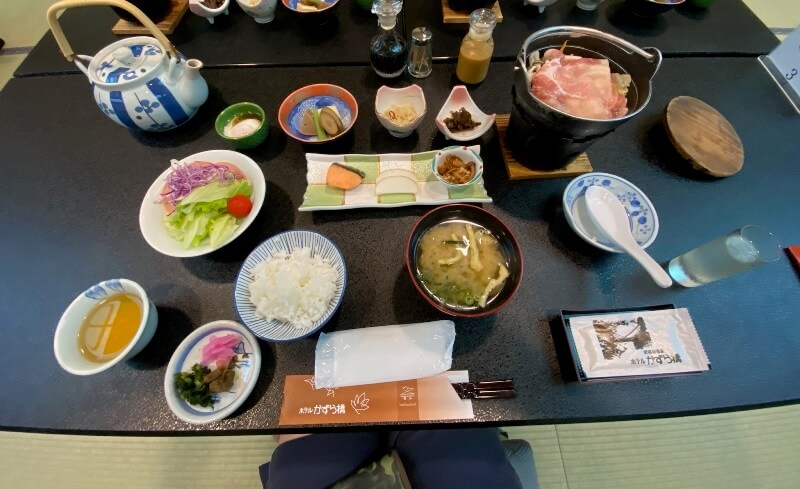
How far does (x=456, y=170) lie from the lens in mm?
1383

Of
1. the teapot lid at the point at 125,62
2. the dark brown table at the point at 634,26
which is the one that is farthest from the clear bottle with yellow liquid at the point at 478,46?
the teapot lid at the point at 125,62

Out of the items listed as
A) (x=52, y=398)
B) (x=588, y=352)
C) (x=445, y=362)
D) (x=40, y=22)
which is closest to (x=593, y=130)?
(x=588, y=352)

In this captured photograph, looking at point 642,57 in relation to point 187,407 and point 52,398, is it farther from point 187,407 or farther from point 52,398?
point 52,398

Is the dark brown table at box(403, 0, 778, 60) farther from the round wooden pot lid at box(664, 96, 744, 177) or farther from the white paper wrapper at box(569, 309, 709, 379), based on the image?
the white paper wrapper at box(569, 309, 709, 379)

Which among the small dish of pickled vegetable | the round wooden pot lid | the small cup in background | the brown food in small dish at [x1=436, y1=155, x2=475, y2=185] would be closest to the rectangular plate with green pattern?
the brown food in small dish at [x1=436, y1=155, x2=475, y2=185]

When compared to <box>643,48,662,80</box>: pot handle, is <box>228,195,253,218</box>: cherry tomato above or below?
below

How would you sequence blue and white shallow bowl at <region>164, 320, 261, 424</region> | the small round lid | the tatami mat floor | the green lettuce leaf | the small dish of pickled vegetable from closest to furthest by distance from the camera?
blue and white shallow bowl at <region>164, 320, 261, 424</region> → the small dish of pickled vegetable → the green lettuce leaf → the small round lid → the tatami mat floor

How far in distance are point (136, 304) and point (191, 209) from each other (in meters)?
0.35

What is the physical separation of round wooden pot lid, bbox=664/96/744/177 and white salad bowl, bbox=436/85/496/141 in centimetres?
75

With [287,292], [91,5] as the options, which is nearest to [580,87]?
[287,292]

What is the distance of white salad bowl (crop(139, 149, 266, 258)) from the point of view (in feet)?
3.98

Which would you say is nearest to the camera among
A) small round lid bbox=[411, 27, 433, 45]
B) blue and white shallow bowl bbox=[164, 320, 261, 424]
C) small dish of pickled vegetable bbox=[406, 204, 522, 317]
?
blue and white shallow bowl bbox=[164, 320, 261, 424]

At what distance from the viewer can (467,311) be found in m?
1.10

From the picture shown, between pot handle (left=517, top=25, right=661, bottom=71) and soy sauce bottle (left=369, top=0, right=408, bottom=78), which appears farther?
soy sauce bottle (left=369, top=0, right=408, bottom=78)
